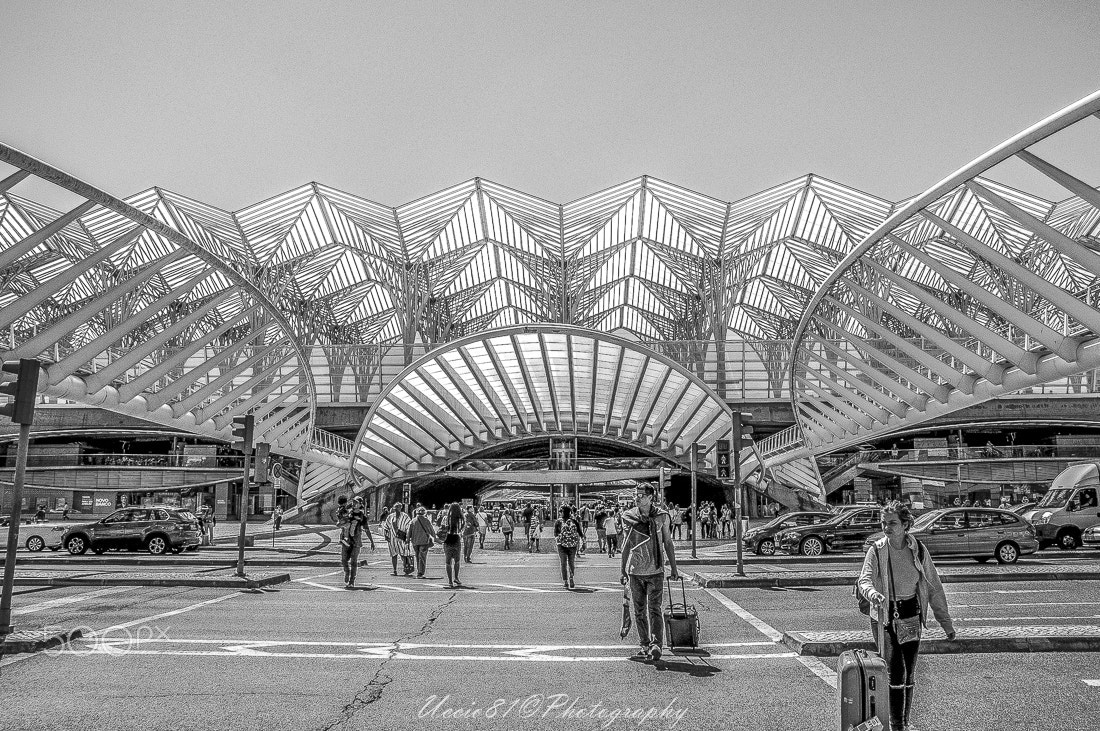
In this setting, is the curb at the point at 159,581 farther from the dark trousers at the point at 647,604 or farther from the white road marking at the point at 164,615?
the dark trousers at the point at 647,604

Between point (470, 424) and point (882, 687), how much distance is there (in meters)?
36.8

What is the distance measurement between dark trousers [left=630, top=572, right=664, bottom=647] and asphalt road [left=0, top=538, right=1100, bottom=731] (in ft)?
1.00

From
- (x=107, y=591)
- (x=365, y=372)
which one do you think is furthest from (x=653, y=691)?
(x=365, y=372)

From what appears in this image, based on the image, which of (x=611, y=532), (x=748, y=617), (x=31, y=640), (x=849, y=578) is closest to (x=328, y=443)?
(x=611, y=532)

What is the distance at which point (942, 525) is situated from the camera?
65.4 ft

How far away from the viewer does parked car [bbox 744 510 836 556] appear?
23.5 m

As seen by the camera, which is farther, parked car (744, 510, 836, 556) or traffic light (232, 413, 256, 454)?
parked car (744, 510, 836, 556)

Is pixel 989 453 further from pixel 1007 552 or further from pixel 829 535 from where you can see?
pixel 1007 552

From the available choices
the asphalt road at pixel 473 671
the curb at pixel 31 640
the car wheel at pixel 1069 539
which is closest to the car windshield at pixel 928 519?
the car wheel at pixel 1069 539

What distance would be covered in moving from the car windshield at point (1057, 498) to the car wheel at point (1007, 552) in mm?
6692

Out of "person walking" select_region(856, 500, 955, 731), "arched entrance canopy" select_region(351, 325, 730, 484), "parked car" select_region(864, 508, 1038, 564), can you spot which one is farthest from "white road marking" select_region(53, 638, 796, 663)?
"arched entrance canopy" select_region(351, 325, 730, 484)

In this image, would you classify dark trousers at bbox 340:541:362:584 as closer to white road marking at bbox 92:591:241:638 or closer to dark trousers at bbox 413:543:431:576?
white road marking at bbox 92:591:241:638

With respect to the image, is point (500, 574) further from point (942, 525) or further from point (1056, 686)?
point (1056, 686)

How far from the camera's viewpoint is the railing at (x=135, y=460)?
5369 cm
